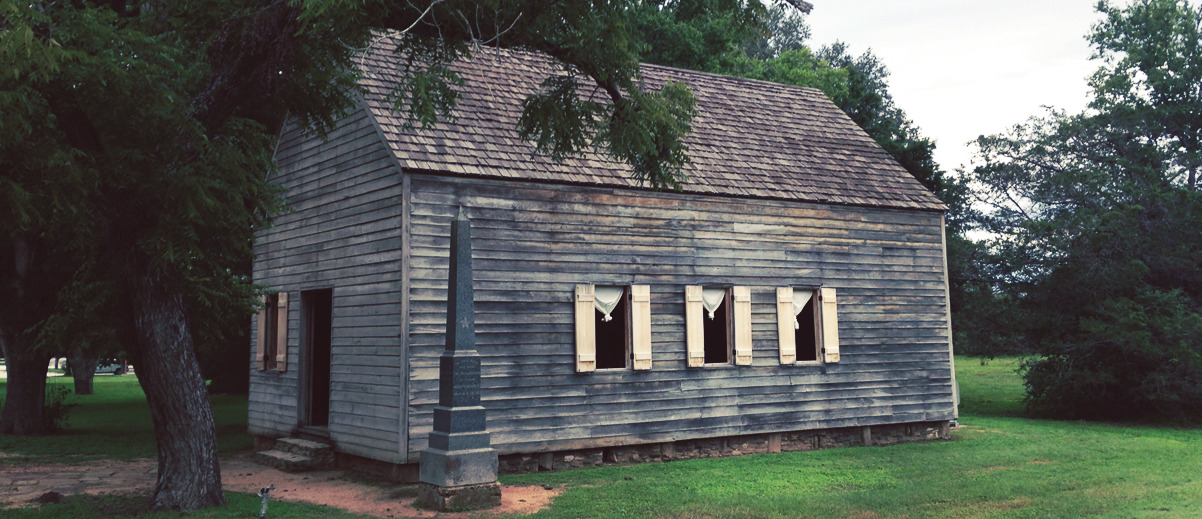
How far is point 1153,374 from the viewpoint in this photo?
61.5 ft

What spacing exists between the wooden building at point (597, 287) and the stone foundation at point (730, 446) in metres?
0.05

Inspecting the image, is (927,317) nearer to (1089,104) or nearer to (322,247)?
(322,247)

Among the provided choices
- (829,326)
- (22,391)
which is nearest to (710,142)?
(829,326)

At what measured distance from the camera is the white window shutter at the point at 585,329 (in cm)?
1292

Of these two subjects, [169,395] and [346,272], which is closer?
[169,395]

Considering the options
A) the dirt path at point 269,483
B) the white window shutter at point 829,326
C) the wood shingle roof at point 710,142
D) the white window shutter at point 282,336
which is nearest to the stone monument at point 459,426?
the dirt path at point 269,483

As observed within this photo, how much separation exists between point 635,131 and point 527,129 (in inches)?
64.9

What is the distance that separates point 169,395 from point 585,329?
18.4ft

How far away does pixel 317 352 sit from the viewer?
51.3 ft

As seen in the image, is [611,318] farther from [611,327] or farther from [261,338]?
[261,338]

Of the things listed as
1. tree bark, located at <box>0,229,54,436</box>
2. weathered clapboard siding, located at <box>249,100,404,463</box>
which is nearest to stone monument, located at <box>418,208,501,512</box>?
weathered clapboard siding, located at <box>249,100,404,463</box>

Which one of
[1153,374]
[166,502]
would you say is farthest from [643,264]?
[1153,374]

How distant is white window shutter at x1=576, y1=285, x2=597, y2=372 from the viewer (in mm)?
12922

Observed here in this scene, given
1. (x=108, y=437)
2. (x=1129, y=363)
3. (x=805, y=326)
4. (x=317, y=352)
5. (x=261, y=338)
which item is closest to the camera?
(x=261, y=338)
